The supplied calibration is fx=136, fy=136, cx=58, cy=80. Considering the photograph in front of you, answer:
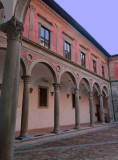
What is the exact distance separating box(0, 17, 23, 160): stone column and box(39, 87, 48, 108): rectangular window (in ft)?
27.6

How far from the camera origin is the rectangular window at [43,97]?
38.4 ft

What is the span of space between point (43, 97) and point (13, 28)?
8.87 meters

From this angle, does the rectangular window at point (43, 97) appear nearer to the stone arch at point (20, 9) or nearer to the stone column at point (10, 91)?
the stone arch at point (20, 9)

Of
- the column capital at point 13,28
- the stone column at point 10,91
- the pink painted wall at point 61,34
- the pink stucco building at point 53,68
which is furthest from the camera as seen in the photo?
the pink painted wall at point 61,34

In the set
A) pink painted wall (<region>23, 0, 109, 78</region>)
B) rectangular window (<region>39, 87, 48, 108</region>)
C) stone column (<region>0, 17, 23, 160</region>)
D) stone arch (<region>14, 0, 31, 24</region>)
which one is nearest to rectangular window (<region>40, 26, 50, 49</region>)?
pink painted wall (<region>23, 0, 109, 78</region>)

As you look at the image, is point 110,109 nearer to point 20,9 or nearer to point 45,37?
point 45,37

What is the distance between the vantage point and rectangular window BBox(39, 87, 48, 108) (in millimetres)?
11691

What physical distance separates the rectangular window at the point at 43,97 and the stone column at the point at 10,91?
8.40 meters

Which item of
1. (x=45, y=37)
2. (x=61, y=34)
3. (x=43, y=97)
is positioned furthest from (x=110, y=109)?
(x=45, y=37)

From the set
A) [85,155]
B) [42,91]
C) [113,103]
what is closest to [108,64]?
[113,103]

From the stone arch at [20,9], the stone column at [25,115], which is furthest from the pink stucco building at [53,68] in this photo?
the stone arch at [20,9]

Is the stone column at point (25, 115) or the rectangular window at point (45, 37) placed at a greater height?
the rectangular window at point (45, 37)

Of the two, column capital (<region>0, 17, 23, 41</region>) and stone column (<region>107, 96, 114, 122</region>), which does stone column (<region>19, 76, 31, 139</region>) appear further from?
stone column (<region>107, 96, 114, 122</region>)

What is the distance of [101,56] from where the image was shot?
56.6ft
